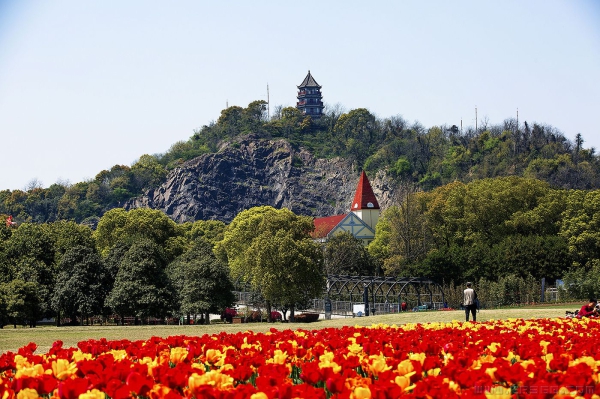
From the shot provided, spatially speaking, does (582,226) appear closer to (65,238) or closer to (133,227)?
(65,238)

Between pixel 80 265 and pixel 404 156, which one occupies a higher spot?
pixel 404 156

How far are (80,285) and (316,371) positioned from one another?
49.3 m

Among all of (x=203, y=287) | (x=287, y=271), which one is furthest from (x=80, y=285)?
(x=287, y=271)

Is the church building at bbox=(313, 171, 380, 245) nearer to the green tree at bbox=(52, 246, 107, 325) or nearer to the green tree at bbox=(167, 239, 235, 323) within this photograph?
the green tree at bbox=(167, 239, 235, 323)

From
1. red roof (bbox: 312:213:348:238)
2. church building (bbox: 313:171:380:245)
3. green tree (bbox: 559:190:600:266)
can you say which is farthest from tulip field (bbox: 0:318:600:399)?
church building (bbox: 313:171:380:245)

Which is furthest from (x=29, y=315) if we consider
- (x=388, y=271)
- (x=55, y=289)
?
(x=388, y=271)

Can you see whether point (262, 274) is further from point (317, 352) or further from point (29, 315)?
point (317, 352)

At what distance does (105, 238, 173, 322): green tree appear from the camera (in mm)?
53969

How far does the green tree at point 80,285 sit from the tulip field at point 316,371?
43.4 m

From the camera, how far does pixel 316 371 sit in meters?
8.88

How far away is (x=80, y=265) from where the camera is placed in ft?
186

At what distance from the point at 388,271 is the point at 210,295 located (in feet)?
110

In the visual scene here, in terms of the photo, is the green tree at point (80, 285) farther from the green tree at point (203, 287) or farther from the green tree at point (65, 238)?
the green tree at point (65, 238)

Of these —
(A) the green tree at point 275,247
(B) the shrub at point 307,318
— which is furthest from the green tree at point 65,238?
(B) the shrub at point 307,318
